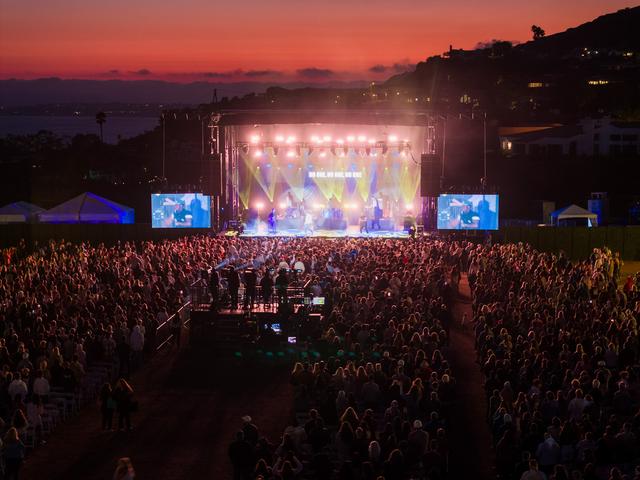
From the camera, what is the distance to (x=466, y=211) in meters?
33.1

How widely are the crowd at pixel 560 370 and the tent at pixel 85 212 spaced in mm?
18521

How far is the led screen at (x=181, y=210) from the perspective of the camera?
33969 millimetres

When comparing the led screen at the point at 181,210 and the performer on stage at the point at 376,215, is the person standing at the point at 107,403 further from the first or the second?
the performer on stage at the point at 376,215

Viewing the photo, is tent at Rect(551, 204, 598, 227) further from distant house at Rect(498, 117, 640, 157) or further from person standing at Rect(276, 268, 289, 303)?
distant house at Rect(498, 117, 640, 157)

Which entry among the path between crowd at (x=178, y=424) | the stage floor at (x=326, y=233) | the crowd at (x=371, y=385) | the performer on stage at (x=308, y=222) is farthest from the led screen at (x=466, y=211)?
the path between crowd at (x=178, y=424)

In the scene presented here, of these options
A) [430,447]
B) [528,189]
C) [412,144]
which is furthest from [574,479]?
[528,189]

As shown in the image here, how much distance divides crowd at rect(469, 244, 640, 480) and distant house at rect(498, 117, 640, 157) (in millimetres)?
38506

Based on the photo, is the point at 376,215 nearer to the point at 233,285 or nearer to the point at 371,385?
the point at 233,285

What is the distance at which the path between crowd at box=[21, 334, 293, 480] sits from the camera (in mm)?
12352

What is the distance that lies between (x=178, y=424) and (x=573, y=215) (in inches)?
999

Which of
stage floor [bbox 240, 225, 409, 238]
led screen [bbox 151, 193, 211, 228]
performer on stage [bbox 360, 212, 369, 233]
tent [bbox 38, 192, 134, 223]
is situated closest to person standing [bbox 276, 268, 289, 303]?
stage floor [bbox 240, 225, 409, 238]

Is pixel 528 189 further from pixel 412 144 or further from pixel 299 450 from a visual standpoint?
pixel 299 450

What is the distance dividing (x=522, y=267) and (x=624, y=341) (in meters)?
7.88

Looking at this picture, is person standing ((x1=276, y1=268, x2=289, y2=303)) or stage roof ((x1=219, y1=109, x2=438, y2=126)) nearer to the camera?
person standing ((x1=276, y1=268, x2=289, y2=303))
